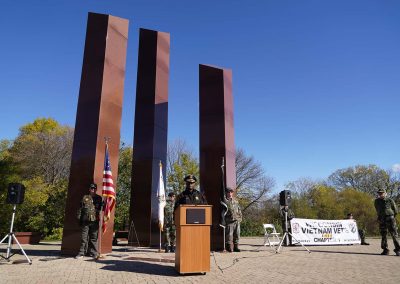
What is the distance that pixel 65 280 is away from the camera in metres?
5.34

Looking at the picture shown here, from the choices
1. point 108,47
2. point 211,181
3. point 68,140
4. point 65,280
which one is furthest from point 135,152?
point 68,140

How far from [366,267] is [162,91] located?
34.2 feet

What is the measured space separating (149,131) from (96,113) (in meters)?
3.90

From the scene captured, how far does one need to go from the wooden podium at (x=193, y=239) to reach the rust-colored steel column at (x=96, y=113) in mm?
3628

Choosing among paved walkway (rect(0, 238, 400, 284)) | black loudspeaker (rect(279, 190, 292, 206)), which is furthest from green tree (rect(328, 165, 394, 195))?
paved walkway (rect(0, 238, 400, 284))

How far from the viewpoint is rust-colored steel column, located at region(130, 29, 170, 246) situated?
42.3 ft

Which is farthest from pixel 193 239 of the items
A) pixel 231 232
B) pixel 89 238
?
Answer: pixel 231 232

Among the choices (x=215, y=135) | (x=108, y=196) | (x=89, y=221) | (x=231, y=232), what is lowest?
(x=231, y=232)

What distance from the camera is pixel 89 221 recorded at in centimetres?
880

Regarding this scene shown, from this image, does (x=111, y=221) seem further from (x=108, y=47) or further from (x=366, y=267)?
(x=366, y=267)

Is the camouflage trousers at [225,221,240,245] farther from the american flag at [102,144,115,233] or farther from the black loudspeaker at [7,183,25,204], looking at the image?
the black loudspeaker at [7,183,25,204]

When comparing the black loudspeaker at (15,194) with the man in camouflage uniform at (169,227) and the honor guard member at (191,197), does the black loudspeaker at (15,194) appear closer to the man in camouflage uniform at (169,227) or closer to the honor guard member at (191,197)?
the honor guard member at (191,197)

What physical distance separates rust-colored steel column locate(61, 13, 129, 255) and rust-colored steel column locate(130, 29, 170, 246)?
2.95 metres

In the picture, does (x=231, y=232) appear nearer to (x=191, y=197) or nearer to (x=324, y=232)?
(x=191, y=197)
